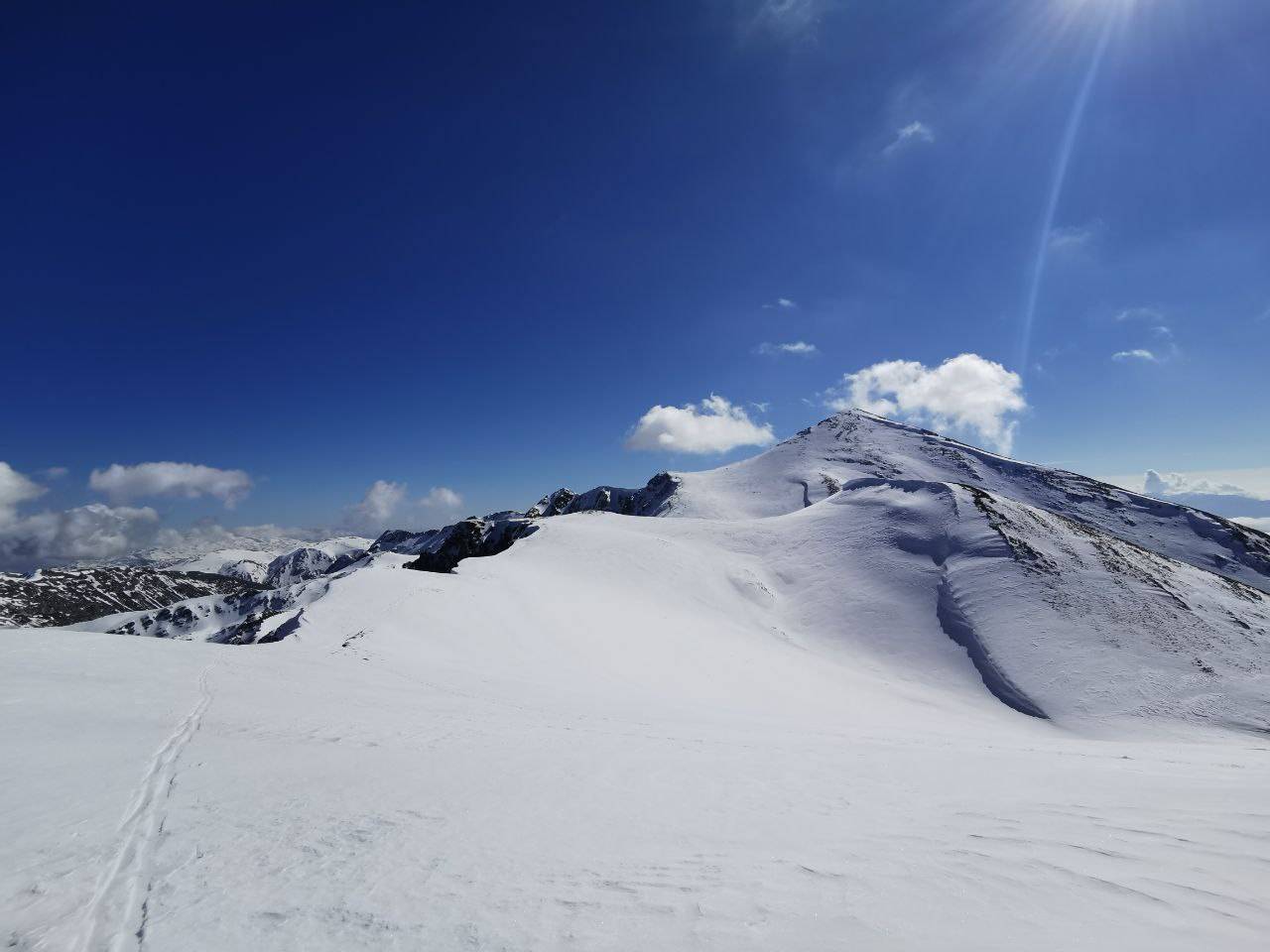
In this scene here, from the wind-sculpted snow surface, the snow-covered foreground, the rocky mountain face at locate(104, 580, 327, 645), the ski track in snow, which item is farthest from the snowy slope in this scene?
the rocky mountain face at locate(104, 580, 327, 645)

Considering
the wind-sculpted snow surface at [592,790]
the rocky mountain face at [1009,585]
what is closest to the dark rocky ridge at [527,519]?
the rocky mountain face at [1009,585]

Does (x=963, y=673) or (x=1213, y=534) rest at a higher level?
(x=1213, y=534)

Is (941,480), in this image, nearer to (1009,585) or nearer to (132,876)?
(1009,585)

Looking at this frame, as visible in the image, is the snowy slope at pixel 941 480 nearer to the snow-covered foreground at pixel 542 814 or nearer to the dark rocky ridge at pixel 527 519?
the dark rocky ridge at pixel 527 519

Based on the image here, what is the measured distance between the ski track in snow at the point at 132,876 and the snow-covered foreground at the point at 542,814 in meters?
0.04

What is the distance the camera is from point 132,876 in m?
6.52

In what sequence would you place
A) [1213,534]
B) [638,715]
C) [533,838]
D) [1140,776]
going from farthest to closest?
[1213,534], [638,715], [1140,776], [533,838]

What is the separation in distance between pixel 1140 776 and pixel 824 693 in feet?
61.1

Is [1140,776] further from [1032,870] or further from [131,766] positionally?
[131,766]

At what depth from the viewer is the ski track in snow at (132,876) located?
5.47 meters

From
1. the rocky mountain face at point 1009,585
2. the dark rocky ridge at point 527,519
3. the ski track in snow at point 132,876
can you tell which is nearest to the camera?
the ski track in snow at point 132,876

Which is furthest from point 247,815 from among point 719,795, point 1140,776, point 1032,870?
point 1140,776

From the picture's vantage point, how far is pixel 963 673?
125 feet

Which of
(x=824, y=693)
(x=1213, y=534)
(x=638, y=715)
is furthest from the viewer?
(x=1213, y=534)
